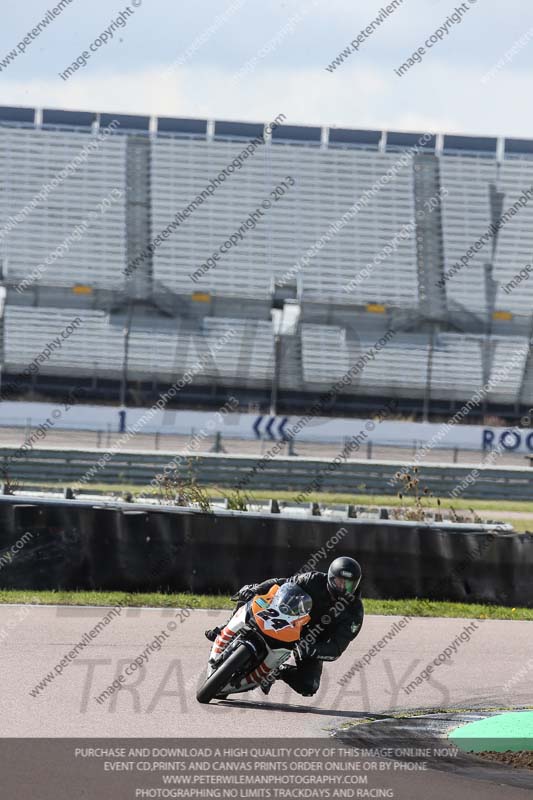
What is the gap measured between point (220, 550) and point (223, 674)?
4.51 metres

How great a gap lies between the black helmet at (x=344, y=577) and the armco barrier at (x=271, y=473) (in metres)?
13.5

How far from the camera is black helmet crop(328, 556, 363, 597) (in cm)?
805

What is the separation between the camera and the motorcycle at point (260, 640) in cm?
793

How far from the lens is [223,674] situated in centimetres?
794

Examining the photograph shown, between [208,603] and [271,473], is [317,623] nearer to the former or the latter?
[208,603]

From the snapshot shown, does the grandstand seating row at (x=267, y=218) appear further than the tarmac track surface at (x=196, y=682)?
Yes

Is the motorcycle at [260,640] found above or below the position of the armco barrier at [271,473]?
above

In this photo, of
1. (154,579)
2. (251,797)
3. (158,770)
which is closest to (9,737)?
(158,770)

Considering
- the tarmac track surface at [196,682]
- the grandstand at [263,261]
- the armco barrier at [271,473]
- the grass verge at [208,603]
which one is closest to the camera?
the tarmac track surface at [196,682]

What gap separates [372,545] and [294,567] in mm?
819

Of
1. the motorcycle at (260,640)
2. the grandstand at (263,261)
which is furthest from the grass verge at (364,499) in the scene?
the grandstand at (263,261)

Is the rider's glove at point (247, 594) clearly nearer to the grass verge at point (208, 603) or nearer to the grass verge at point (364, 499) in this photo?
the grass verge at point (208, 603)

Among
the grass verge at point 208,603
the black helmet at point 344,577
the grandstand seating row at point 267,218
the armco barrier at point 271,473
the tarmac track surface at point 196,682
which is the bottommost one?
the armco barrier at point 271,473

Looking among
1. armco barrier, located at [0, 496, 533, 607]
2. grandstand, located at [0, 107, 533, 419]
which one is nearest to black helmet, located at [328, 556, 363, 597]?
→ armco barrier, located at [0, 496, 533, 607]
